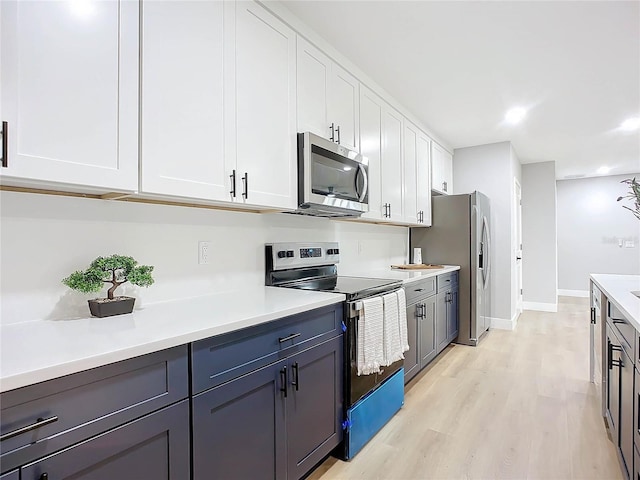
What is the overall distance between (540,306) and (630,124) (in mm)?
3002

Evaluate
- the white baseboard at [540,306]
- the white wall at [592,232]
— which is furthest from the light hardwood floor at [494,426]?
the white wall at [592,232]

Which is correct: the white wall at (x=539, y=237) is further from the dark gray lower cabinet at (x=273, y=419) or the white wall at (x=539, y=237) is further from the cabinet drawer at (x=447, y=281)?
the dark gray lower cabinet at (x=273, y=419)

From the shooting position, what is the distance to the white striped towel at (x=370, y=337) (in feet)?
6.38

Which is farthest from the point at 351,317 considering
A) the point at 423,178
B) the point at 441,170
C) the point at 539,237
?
the point at 539,237

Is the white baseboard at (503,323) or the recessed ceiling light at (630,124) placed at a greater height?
the recessed ceiling light at (630,124)

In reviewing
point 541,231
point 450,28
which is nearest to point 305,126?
point 450,28

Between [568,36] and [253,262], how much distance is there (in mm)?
2443

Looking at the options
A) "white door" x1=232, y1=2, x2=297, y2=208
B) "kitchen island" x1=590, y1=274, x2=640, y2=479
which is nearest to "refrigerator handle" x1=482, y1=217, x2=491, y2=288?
"kitchen island" x1=590, y1=274, x2=640, y2=479

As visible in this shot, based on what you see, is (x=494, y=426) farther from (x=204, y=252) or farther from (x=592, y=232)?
(x=592, y=232)

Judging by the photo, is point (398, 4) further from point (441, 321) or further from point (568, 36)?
point (441, 321)

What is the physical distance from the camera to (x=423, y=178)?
12.9 feet

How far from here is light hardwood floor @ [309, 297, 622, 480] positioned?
1.84m

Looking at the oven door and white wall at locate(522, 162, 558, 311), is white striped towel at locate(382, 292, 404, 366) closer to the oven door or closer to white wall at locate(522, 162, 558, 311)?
the oven door

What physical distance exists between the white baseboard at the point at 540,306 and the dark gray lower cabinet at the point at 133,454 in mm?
6168
